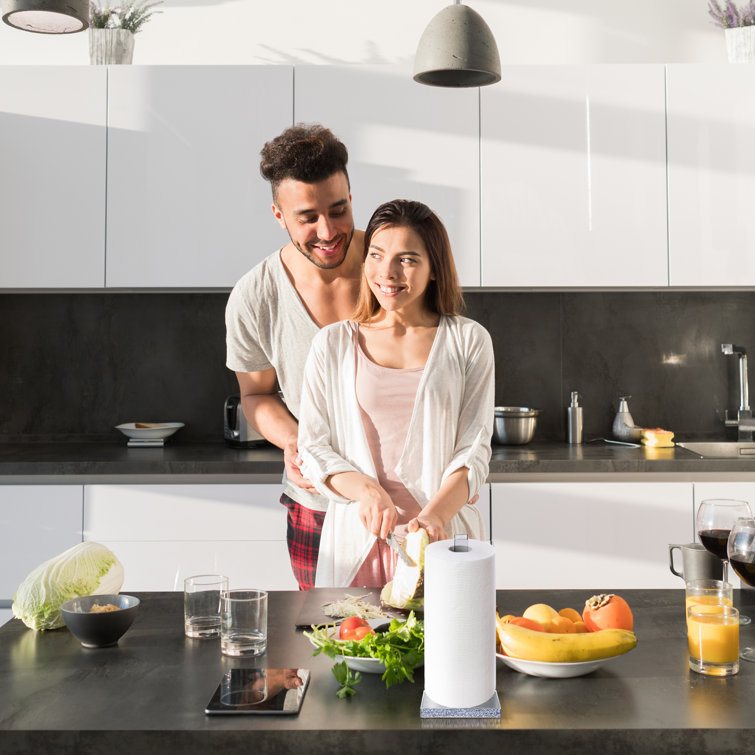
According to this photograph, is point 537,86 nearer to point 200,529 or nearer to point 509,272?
point 509,272

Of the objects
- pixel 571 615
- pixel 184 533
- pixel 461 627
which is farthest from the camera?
pixel 184 533

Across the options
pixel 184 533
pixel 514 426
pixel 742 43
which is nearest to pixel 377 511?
pixel 184 533

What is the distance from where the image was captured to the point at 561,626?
1196 mm

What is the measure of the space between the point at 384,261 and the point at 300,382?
517 millimetres

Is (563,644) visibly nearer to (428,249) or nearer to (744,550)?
(744,550)

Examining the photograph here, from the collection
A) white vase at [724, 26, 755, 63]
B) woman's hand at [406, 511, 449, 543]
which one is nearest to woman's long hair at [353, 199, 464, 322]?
woman's hand at [406, 511, 449, 543]

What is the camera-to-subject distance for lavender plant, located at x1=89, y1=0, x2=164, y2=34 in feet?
10.9

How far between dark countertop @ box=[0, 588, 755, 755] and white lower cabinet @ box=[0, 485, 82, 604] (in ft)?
5.71

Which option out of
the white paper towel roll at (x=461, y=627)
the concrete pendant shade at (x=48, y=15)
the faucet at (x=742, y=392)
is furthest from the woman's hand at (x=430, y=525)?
the faucet at (x=742, y=392)

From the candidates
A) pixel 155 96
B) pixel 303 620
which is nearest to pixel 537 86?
pixel 155 96

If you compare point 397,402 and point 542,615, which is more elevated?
point 397,402

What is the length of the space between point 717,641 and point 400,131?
8.04 ft

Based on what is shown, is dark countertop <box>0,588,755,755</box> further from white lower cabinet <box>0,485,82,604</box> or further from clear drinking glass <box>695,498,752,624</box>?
white lower cabinet <box>0,485,82,604</box>

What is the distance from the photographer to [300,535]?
218cm
